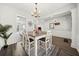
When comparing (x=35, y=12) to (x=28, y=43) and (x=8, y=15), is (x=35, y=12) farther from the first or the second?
(x=28, y=43)

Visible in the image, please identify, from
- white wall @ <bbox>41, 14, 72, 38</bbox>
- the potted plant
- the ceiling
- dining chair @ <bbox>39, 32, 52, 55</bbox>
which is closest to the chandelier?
the ceiling

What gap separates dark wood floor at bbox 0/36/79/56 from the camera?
5.41 ft

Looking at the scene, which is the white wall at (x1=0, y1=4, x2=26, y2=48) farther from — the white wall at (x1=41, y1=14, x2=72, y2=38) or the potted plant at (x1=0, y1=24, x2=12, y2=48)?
the white wall at (x1=41, y1=14, x2=72, y2=38)

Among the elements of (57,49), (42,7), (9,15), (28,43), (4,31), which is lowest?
(57,49)

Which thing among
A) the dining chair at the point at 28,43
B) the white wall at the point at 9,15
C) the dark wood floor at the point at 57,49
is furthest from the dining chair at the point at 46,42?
the white wall at the point at 9,15

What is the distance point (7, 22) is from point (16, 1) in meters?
0.46

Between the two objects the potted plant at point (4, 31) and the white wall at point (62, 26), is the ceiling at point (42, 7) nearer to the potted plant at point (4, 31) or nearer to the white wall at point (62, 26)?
Answer: the white wall at point (62, 26)

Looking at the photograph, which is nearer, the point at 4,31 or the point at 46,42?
the point at 4,31

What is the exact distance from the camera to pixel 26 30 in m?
1.66

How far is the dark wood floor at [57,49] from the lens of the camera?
5.41 ft

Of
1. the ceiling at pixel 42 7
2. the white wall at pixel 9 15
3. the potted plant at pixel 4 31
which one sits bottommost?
the potted plant at pixel 4 31

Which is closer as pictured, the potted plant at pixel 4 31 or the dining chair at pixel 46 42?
the potted plant at pixel 4 31

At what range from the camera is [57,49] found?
1.68 meters

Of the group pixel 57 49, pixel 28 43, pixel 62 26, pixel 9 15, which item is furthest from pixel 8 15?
pixel 57 49
